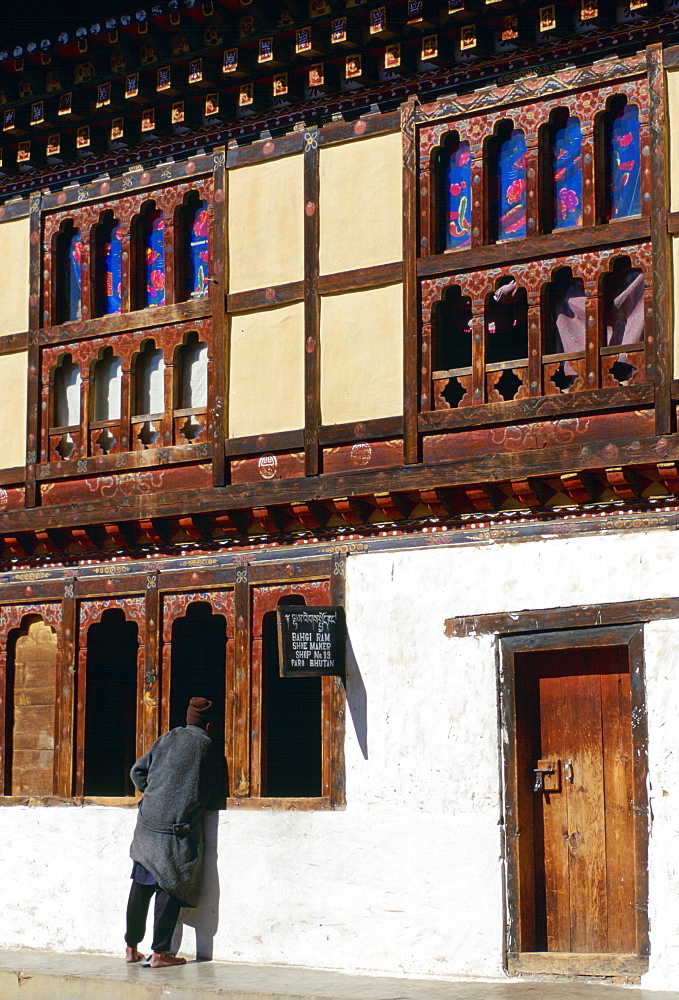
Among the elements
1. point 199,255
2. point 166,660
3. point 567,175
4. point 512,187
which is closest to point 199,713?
point 166,660

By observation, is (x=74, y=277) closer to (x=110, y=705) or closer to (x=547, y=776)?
(x=110, y=705)

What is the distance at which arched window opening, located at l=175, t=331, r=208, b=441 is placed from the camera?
13023 millimetres

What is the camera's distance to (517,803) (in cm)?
1092

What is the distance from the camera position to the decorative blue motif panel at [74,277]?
13.8m

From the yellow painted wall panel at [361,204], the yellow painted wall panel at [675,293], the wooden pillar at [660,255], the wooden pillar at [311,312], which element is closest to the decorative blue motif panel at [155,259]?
the wooden pillar at [311,312]

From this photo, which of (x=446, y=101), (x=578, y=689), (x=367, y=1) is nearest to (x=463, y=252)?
(x=446, y=101)

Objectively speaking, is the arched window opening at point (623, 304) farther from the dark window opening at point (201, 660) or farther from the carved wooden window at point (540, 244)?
the dark window opening at point (201, 660)

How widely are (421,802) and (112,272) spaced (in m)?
5.29

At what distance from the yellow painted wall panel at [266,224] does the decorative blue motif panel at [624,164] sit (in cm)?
253

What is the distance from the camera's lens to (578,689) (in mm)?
10992

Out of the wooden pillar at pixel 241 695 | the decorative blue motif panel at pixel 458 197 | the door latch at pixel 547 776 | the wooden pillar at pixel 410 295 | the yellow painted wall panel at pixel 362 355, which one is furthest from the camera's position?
the wooden pillar at pixel 241 695

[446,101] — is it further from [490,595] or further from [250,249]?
[490,595]

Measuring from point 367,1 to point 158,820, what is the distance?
6.26m

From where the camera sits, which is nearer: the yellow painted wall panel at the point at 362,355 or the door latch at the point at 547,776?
the door latch at the point at 547,776
